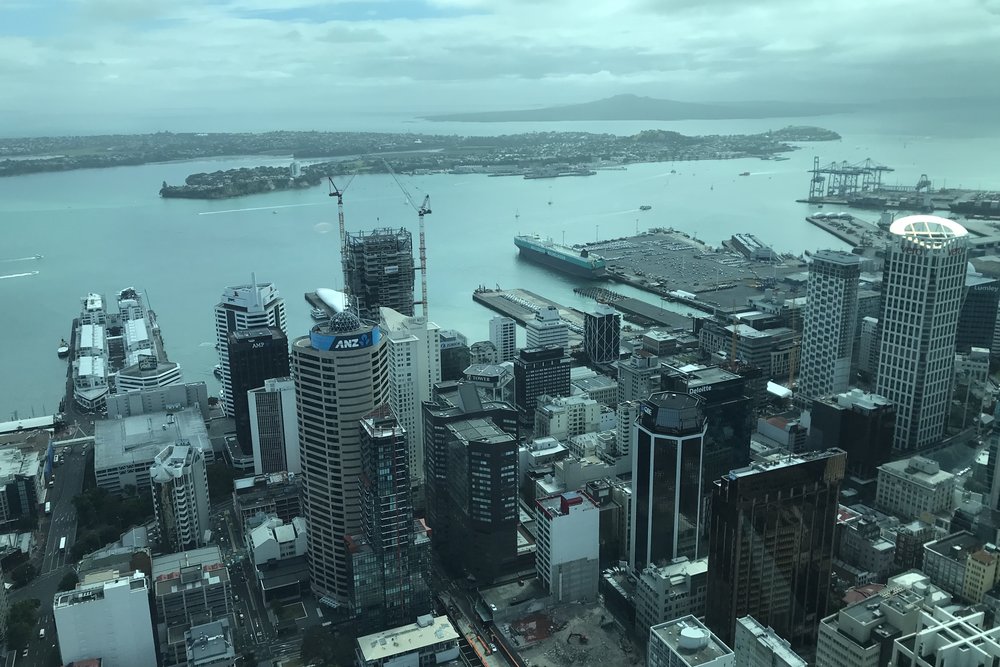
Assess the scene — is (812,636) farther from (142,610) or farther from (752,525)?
(142,610)

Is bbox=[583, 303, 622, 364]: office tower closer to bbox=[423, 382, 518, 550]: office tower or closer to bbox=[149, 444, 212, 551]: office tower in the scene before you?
bbox=[423, 382, 518, 550]: office tower

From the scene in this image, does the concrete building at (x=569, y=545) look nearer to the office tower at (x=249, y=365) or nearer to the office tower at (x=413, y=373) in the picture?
the office tower at (x=413, y=373)

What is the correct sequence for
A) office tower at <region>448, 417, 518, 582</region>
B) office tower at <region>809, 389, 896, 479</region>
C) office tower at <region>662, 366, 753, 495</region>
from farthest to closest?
office tower at <region>809, 389, 896, 479</region>, office tower at <region>662, 366, 753, 495</region>, office tower at <region>448, 417, 518, 582</region>

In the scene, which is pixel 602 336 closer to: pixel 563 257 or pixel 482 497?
pixel 482 497

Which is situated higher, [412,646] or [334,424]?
[334,424]

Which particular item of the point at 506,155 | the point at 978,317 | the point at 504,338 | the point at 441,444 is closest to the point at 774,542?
the point at 441,444

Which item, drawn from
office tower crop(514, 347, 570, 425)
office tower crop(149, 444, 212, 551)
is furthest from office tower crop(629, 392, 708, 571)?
office tower crop(149, 444, 212, 551)
